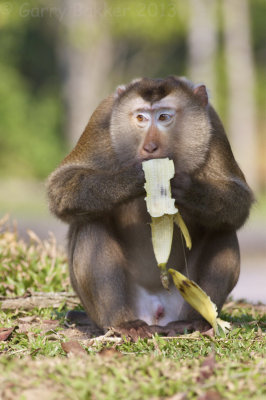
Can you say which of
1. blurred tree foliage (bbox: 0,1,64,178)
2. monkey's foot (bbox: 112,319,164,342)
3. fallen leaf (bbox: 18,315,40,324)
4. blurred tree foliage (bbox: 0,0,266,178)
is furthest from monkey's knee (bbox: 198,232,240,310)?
blurred tree foliage (bbox: 0,1,64,178)

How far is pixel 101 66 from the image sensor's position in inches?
1176

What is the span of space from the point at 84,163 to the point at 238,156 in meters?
22.3

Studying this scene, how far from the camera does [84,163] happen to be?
568cm

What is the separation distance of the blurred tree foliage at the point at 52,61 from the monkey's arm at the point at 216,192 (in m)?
17.4

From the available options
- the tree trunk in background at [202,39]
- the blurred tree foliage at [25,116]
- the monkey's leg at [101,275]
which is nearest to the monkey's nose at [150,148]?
the monkey's leg at [101,275]

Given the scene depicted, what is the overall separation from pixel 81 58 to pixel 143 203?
20.0 meters

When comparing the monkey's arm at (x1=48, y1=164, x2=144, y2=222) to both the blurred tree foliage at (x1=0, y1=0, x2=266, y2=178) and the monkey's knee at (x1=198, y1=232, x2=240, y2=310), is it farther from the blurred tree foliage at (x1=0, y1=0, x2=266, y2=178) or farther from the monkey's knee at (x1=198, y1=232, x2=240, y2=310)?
the blurred tree foliage at (x1=0, y1=0, x2=266, y2=178)

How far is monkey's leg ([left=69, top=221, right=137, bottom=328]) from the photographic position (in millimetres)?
5348

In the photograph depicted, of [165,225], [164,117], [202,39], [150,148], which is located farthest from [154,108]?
[202,39]

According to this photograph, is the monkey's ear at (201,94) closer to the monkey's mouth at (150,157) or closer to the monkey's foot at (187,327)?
the monkey's mouth at (150,157)

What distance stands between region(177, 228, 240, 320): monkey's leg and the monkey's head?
0.56 m

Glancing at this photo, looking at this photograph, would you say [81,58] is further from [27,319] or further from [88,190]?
[88,190]

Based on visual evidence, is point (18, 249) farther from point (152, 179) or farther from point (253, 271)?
point (253, 271)

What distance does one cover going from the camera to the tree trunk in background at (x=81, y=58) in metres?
21.8
